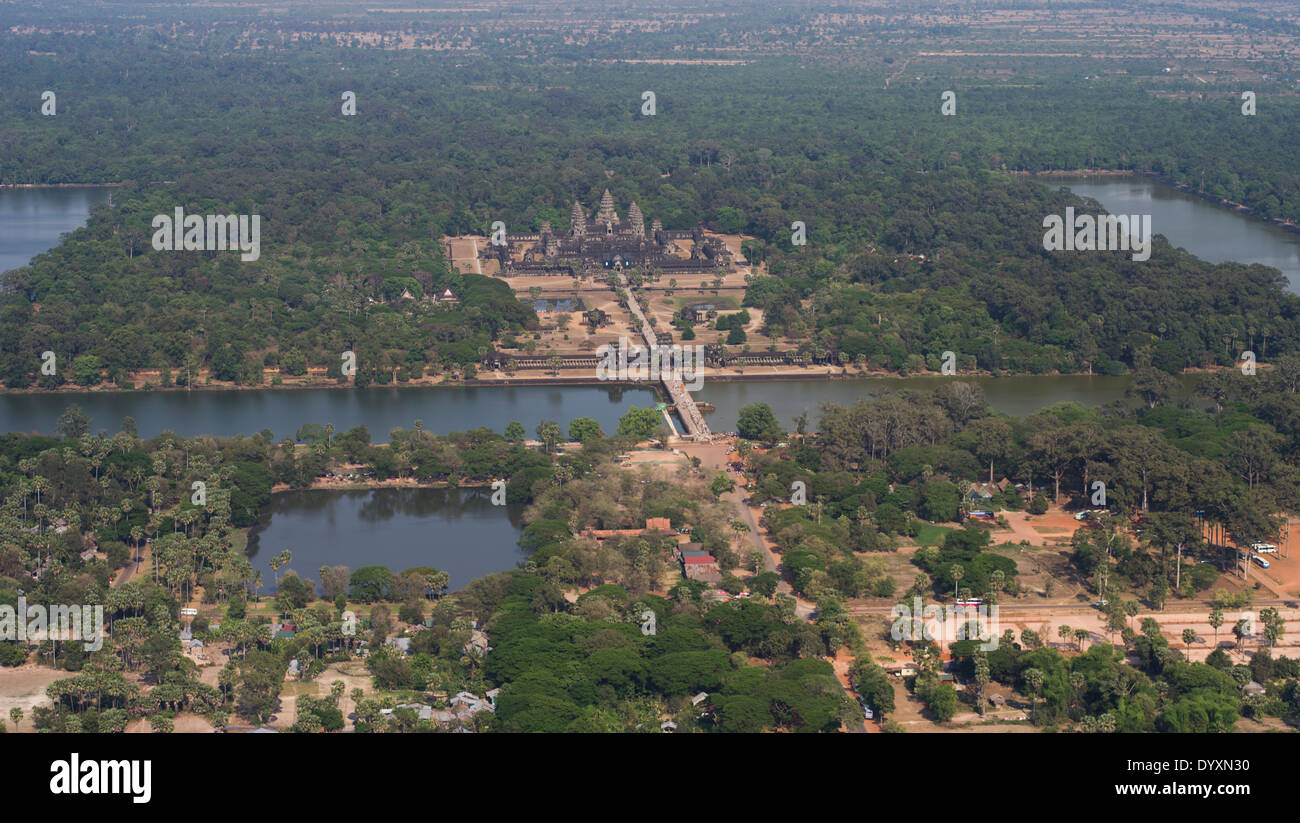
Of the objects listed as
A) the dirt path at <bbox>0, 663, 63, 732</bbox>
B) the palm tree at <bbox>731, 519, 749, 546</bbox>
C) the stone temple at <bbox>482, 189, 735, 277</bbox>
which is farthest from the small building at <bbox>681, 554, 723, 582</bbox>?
the stone temple at <bbox>482, 189, 735, 277</bbox>

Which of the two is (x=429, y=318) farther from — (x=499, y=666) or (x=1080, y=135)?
(x=1080, y=135)

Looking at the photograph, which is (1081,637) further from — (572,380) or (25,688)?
(572,380)

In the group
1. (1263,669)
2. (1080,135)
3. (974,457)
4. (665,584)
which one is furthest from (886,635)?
(1080,135)

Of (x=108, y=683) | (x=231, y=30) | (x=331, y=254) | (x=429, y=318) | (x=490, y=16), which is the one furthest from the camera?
(x=490, y=16)

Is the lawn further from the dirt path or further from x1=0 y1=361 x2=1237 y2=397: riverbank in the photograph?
the dirt path

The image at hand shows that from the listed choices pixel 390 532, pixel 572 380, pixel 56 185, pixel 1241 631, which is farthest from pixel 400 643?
pixel 56 185

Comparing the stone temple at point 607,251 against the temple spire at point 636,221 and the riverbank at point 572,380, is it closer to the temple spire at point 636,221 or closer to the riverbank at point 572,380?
the temple spire at point 636,221

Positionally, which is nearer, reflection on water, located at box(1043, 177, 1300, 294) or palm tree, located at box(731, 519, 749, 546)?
palm tree, located at box(731, 519, 749, 546)

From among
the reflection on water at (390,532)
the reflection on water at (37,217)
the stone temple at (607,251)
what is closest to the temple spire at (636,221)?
the stone temple at (607,251)

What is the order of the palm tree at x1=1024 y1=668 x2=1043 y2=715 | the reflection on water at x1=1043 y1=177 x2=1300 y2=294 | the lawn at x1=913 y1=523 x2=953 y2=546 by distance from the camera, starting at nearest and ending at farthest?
the palm tree at x1=1024 y1=668 x2=1043 y2=715 → the lawn at x1=913 y1=523 x2=953 y2=546 → the reflection on water at x1=1043 y1=177 x2=1300 y2=294
